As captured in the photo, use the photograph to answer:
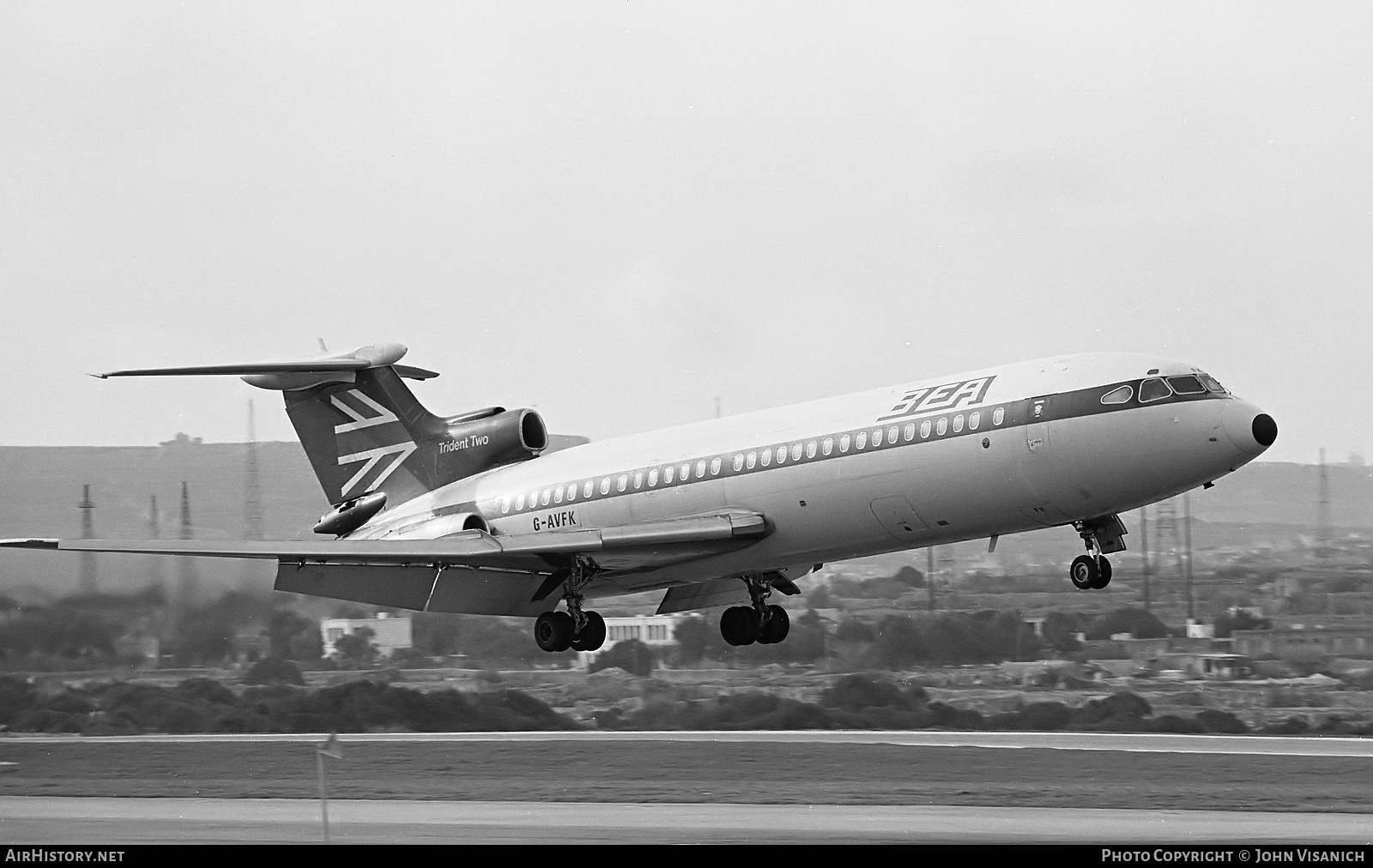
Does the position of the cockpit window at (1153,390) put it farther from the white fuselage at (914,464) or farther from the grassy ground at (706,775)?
the grassy ground at (706,775)

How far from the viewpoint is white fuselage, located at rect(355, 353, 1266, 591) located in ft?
81.6

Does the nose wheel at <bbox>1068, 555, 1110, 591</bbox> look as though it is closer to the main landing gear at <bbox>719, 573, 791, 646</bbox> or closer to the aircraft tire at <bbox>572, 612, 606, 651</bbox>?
the main landing gear at <bbox>719, 573, 791, 646</bbox>

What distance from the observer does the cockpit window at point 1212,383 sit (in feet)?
81.7

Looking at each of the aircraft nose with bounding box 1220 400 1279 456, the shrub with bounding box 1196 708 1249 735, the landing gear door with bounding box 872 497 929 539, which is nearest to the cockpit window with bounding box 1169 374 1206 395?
the aircraft nose with bounding box 1220 400 1279 456

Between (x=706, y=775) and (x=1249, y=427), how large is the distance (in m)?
21.7

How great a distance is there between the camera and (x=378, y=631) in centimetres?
4484

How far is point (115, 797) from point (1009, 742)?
79.0 ft

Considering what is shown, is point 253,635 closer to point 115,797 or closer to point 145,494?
point 115,797

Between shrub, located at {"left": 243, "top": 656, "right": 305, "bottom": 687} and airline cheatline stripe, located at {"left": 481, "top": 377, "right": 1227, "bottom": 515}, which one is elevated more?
airline cheatline stripe, located at {"left": 481, "top": 377, "right": 1227, "bottom": 515}

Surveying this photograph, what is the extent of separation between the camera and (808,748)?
4453cm

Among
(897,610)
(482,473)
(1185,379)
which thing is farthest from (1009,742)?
(1185,379)

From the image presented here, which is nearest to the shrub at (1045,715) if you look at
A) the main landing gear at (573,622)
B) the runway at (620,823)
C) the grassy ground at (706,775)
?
the grassy ground at (706,775)

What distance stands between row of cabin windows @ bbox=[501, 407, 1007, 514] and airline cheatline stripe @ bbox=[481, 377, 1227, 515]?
0.6 inches

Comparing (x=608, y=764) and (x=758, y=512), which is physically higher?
(x=758, y=512)
